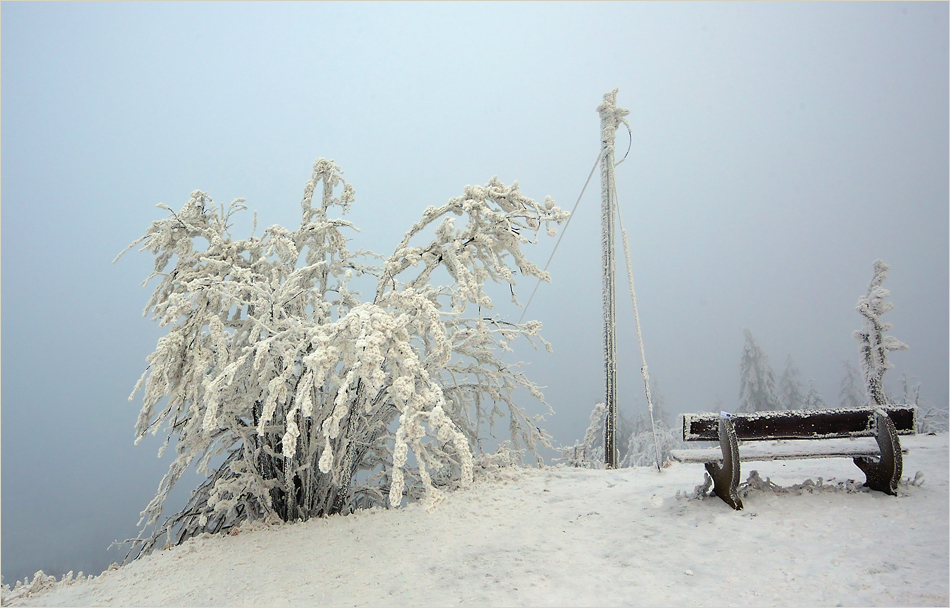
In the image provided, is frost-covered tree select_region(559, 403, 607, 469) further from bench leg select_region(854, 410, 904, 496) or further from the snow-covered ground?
bench leg select_region(854, 410, 904, 496)

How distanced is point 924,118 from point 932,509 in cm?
23761

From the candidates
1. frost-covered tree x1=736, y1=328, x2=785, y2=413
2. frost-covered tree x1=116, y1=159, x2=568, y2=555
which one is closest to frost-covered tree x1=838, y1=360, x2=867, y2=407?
frost-covered tree x1=736, y1=328, x2=785, y2=413

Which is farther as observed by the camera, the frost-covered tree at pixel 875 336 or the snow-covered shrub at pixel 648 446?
the snow-covered shrub at pixel 648 446

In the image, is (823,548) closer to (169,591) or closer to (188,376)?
(169,591)

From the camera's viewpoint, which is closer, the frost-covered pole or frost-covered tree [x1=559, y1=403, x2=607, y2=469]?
the frost-covered pole

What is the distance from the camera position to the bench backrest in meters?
4.00

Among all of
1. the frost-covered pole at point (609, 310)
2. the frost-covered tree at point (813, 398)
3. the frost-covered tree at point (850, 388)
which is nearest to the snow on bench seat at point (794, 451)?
the frost-covered pole at point (609, 310)

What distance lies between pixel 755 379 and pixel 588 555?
19.5 meters

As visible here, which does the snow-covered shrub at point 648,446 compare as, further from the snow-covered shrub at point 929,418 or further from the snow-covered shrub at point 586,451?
the snow-covered shrub at point 586,451

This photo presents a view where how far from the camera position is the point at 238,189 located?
635 feet

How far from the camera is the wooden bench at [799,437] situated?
387 centimetres

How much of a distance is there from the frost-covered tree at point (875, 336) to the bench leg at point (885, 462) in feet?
17.6

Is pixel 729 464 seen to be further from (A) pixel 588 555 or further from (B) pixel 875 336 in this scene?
(B) pixel 875 336

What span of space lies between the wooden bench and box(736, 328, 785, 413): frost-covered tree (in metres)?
17.2
